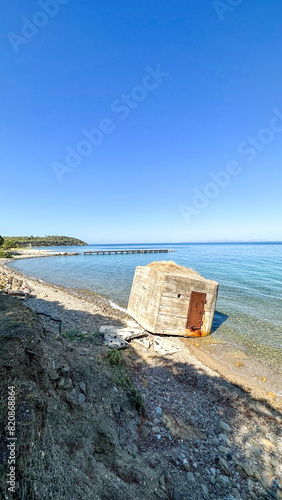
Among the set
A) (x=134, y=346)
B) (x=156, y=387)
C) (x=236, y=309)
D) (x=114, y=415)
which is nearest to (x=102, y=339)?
(x=134, y=346)

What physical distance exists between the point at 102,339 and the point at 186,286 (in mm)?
4745

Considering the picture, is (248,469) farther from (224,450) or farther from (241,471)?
(224,450)

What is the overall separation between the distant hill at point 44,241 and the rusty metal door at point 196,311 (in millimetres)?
123569

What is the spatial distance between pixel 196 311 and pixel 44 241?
500 ft

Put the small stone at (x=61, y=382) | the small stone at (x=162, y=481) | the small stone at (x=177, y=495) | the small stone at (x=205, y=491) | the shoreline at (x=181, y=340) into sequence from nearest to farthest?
the small stone at (x=177, y=495)
the small stone at (x=162, y=481)
the small stone at (x=205, y=491)
the small stone at (x=61, y=382)
the shoreline at (x=181, y=340)

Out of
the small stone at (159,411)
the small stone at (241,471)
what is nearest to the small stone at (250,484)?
the small stone at (241,471)

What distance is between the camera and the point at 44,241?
479 ft

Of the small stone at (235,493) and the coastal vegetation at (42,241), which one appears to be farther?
the coastal vegetation at (42,241)

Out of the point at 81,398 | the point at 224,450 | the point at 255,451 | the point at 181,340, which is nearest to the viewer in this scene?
the point at 81,398

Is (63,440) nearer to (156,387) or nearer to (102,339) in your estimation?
(156,387)

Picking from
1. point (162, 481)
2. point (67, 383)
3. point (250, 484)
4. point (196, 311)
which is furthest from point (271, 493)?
point (196, 311)

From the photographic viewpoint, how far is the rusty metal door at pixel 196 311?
10719 mm

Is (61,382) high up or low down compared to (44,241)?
up

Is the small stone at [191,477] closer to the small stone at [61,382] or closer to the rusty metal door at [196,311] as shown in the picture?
the small stone at [61,382]
